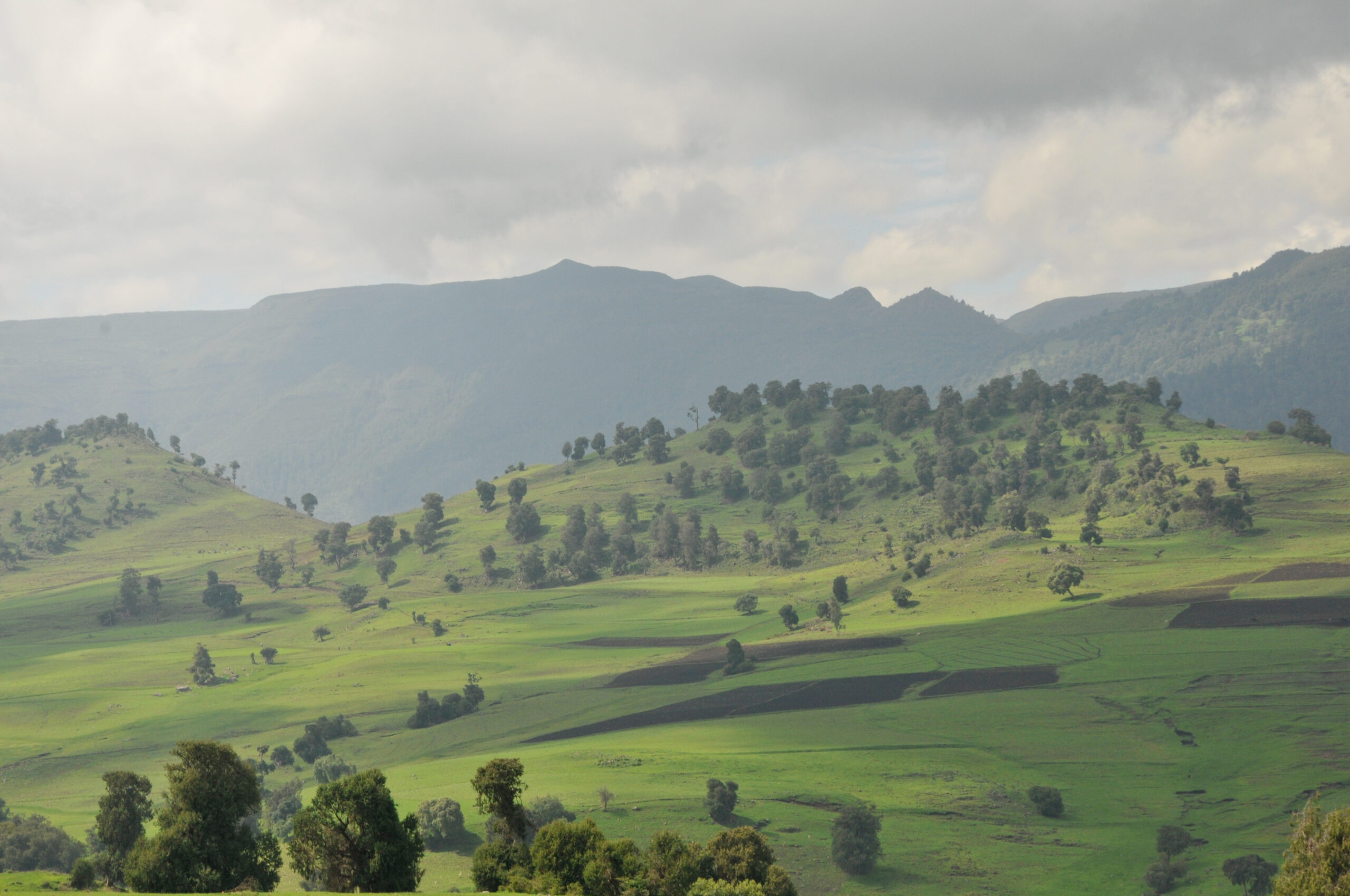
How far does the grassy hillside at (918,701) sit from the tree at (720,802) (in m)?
1.77

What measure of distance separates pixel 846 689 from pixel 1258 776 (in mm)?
45107

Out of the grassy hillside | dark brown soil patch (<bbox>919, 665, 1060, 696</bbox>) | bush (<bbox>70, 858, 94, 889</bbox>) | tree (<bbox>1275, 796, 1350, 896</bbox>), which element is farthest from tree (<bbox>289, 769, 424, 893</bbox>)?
dark brown soil patch (<bbox>919, 665, 1060, 696</bbox>)

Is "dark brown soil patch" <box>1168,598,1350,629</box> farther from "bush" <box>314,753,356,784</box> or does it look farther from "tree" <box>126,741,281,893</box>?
"tree" <box>126,741,281,893</box>

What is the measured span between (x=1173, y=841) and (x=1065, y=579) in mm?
72636

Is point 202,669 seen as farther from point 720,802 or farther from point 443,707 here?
point 720,802

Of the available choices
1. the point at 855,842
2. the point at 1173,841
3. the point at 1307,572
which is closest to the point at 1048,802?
the point at 1173,841

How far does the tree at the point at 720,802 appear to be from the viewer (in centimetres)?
8588

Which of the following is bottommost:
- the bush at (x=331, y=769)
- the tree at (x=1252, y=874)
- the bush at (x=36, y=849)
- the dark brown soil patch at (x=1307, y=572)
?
the tree at (x=1252, y=874)

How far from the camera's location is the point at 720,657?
149375 millimetres

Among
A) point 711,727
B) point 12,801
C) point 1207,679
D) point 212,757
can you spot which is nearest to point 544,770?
point 711,727

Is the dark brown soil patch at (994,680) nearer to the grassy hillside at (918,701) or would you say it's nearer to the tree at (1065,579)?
the grassy hillside at (918,701)

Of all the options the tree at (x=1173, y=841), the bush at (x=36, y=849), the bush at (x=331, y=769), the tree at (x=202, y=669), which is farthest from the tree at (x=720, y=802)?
the tree at (x=202, y=669)

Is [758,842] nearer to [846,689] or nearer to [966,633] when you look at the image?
[846,689]

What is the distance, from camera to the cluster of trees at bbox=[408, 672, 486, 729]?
131875 mm
